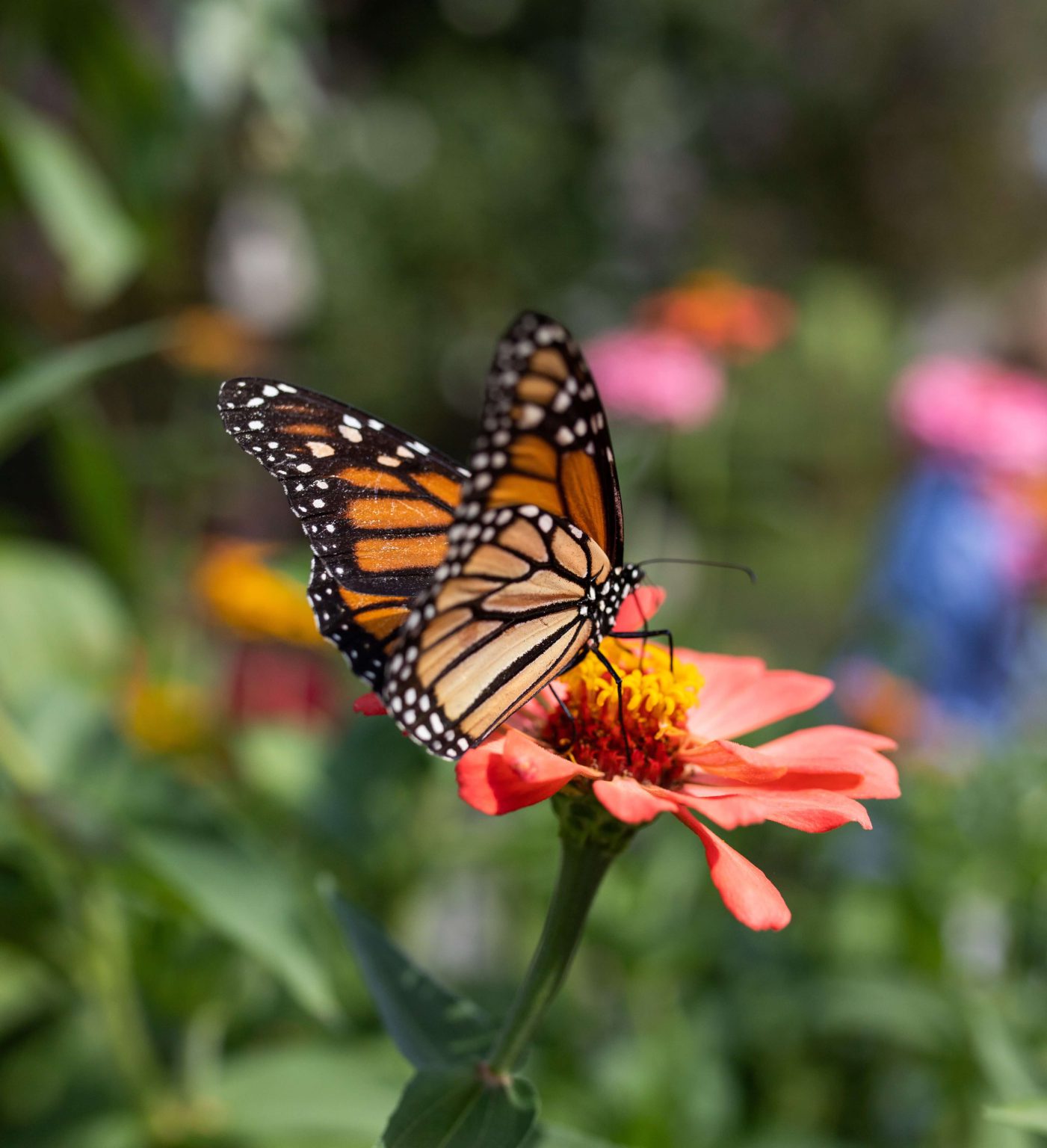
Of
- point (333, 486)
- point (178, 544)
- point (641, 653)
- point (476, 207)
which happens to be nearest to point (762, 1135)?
point (641, 653)

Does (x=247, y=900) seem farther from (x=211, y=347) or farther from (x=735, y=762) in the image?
(x=211, y=347)

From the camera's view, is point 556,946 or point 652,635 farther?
point 652,635

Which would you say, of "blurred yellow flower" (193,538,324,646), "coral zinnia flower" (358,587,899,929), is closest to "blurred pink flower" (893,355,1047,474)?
"blurred yellow flower" (193,538,324,646)

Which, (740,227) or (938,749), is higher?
(740,227)

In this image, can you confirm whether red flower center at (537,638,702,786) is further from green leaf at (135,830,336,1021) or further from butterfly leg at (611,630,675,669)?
green leaf at (135,830,336,1021)

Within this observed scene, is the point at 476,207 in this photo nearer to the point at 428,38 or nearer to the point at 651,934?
the point at 428,38

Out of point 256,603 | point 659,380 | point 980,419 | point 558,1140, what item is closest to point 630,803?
point 558,1140
